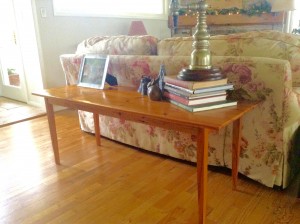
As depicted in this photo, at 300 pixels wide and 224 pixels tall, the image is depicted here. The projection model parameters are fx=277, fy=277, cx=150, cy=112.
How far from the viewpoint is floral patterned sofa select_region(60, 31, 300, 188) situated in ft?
4.42

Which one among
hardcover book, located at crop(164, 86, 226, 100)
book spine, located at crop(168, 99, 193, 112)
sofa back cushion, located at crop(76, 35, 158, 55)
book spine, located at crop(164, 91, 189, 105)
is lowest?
book spine, located at crop(168, 99, 193, 112)

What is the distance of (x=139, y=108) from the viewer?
129cm

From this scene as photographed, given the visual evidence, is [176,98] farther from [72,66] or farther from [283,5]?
[283,5]

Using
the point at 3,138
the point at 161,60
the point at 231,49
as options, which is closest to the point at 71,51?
the point at 3,138

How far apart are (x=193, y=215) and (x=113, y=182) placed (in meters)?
0.55

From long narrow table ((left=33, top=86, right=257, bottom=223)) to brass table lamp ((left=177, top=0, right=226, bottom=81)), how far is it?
16 cm

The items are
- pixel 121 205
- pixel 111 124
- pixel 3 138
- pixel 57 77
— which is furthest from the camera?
pixel 57 77

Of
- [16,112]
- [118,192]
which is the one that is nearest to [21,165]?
[118,192]

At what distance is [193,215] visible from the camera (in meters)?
1.35

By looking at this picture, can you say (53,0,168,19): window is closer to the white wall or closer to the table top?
the white wall

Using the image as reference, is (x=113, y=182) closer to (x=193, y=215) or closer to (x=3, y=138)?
(x=193, y=215)

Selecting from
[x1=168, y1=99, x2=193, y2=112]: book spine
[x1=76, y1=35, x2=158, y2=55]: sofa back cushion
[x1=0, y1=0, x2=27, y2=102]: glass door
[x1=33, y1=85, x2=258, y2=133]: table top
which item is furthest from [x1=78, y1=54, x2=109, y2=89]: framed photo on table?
[x1=0, y1=0, x2=27, y2=102]: glass door

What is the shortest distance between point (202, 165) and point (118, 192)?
64cm

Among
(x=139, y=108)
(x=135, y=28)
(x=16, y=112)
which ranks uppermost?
(x=135, y=28)
